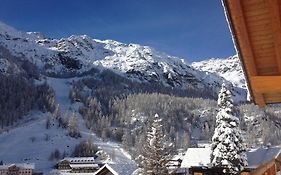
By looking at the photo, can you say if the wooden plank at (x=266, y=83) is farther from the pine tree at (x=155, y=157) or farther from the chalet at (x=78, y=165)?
the chalet at (x=78, y=165)

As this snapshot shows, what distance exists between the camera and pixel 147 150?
3212cm

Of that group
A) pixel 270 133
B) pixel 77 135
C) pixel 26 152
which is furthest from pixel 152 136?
pixel 270 133

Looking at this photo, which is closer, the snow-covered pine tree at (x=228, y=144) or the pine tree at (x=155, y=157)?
the snow-covered pine tree at (x=228, y=144)

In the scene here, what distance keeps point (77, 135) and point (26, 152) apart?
25.4 meters

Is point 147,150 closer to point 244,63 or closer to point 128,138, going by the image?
point 244,63

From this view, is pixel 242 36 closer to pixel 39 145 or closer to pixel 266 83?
pixel 266 83

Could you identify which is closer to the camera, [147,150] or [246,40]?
[246,40]

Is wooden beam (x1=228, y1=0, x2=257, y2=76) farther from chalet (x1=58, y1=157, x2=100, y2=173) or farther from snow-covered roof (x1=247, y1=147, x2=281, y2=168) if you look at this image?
chalet (x1=58, y1=157, x2=100, y2=173)

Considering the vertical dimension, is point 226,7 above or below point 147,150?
above

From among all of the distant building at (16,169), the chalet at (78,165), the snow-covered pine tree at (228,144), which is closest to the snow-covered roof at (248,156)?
the snow-covered pine tree at (228,144)

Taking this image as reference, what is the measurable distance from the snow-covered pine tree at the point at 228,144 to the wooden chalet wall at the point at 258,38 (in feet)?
78.6

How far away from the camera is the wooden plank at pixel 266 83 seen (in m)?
6.60

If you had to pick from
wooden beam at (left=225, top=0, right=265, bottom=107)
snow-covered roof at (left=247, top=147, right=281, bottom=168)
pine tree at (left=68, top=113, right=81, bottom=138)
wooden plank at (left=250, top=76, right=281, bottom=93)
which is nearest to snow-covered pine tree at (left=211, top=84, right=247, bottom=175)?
snow-covered roof at (left=247, top=147, right=281, bottom=168)

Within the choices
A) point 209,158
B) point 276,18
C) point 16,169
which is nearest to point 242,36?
point 276,18
